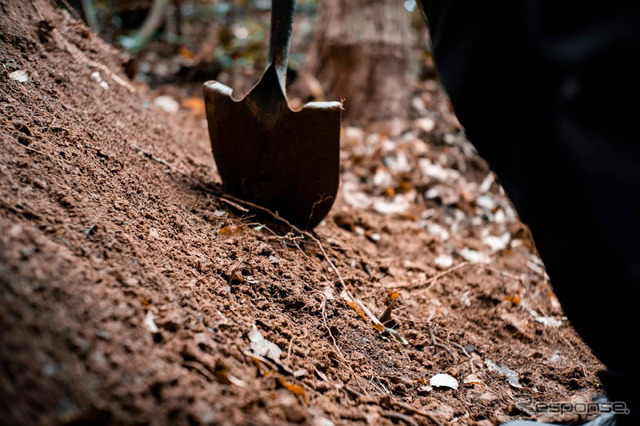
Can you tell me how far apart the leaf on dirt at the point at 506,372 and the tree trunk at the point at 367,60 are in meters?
2.27

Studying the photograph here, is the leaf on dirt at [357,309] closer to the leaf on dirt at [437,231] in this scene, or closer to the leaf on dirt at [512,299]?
the leaf on dirt at [512,299]

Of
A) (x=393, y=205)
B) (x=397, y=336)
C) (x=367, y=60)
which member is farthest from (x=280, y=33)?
(x=367, y=60)

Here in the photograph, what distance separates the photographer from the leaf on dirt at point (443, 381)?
4.15 feet

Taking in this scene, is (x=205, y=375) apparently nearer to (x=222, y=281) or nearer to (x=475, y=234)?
(x=222, y=281)

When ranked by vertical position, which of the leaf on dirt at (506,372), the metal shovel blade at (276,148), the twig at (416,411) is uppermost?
the metal shovel blade at (276,148)

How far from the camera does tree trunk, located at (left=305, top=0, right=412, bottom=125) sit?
3402mm

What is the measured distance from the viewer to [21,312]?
2.50 feet

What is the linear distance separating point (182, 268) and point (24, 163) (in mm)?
482

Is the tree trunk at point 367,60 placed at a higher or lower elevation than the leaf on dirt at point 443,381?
higher

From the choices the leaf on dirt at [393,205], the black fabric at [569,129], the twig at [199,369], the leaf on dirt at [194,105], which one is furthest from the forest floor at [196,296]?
the leaf on dirt at [194,105]

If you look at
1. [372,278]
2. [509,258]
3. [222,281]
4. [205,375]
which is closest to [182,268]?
[222,281]

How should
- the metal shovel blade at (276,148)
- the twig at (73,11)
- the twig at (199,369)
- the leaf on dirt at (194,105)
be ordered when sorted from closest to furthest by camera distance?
1. the twig at (199,369)
2. the metal shovel blade at (276,148)
3. the twig at (73,11)
4. the leaf on dirt at (194,105)

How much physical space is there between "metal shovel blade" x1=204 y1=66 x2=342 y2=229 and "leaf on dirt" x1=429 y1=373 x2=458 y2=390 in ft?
2.21

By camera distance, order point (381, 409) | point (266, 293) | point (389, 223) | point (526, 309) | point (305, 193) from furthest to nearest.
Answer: point (389, 223) → point (526, 309) → point (305, 193) → point (266, 293) → point (381, 409)
